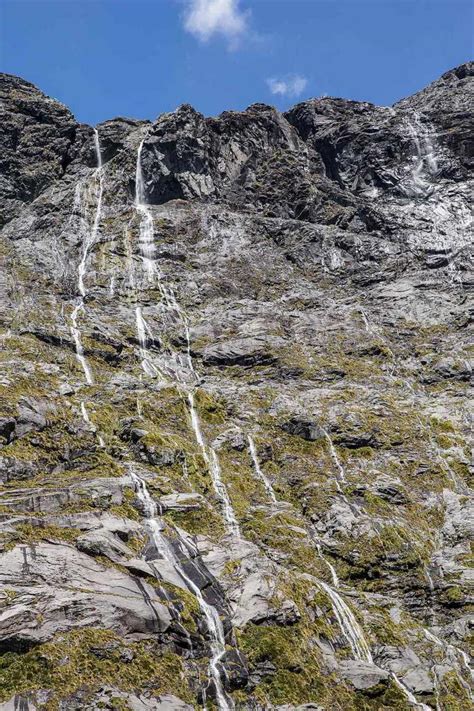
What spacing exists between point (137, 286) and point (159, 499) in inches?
1060

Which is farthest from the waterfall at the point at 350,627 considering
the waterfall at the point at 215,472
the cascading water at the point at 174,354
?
the cascading water at the point at 174,354

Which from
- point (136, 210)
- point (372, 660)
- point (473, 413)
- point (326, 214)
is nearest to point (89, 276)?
point (136, 210)

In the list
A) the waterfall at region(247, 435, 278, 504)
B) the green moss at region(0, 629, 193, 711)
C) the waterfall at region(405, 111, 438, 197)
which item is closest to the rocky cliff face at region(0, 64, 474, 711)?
the green moss at region(0, 629, 193, 711)

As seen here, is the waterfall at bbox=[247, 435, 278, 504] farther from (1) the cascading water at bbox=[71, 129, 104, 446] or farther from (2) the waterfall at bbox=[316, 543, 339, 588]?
(1) the cascading water at bbox=[71, 129, 104, 446]

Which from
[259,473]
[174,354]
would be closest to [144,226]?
[174,354]

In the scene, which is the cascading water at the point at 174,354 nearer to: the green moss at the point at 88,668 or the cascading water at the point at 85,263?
the cascading water at the point at 85,263

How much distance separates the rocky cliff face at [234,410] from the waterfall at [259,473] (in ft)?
0.55

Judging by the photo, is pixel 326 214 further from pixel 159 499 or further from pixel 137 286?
pixel 159 499

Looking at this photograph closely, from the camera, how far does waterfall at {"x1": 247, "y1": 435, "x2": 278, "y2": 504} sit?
31.6 meters

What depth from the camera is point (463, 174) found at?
67.5 m

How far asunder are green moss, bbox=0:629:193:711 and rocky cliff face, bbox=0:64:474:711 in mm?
62

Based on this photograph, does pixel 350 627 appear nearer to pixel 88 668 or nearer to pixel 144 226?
pixel 88 668

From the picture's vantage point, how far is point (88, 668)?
16578mm

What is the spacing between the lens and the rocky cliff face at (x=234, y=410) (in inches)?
751
